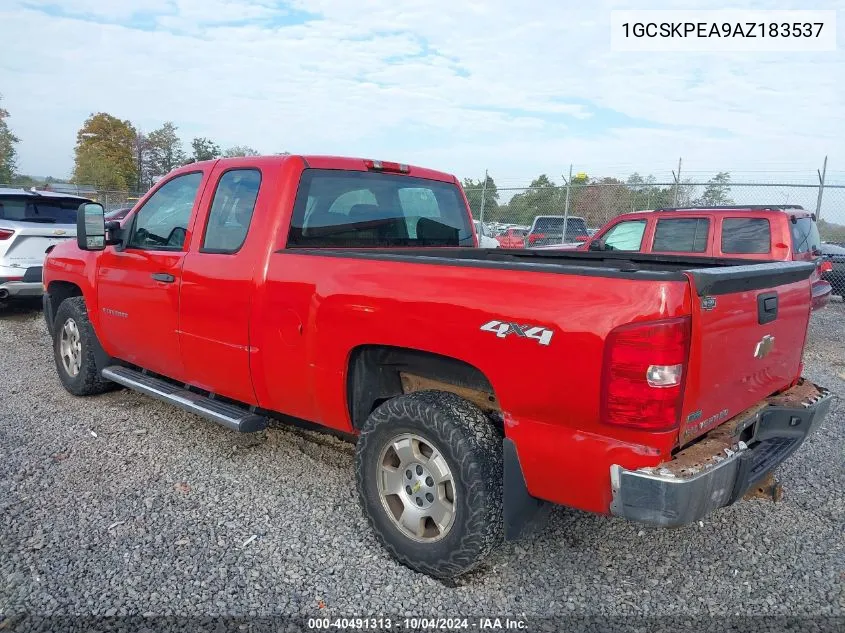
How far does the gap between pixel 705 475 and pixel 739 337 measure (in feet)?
1.98

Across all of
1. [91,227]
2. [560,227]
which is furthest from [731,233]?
[560,227]

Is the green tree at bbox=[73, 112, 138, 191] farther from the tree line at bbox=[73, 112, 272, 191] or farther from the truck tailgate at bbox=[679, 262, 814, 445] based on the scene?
the truck tailgate at bbox=[679, 262, 814, 445]

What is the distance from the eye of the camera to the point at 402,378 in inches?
126

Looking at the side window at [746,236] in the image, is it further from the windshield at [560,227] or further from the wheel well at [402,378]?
the windshield at [560,227]

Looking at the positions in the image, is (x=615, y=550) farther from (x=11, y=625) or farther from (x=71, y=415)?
(x=71, y=415)

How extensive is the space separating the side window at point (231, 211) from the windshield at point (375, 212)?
32 centimetres

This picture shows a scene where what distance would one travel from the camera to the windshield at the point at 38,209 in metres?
8.41

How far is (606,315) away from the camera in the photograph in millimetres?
2176

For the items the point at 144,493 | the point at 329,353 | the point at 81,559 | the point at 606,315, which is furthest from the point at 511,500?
the point at 144,493

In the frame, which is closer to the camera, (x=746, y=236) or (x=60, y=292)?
(x=60, y=292)

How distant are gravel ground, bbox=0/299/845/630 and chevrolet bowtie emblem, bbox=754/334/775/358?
1.04m

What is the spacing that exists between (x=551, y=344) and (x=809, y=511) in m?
2.32

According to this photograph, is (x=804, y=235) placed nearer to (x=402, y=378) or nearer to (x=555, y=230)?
(x=402, y=378)

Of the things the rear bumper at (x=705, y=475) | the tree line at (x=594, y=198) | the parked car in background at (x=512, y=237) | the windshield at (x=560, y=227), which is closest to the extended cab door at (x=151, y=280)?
the rear bumper at (x=705, y=475)
